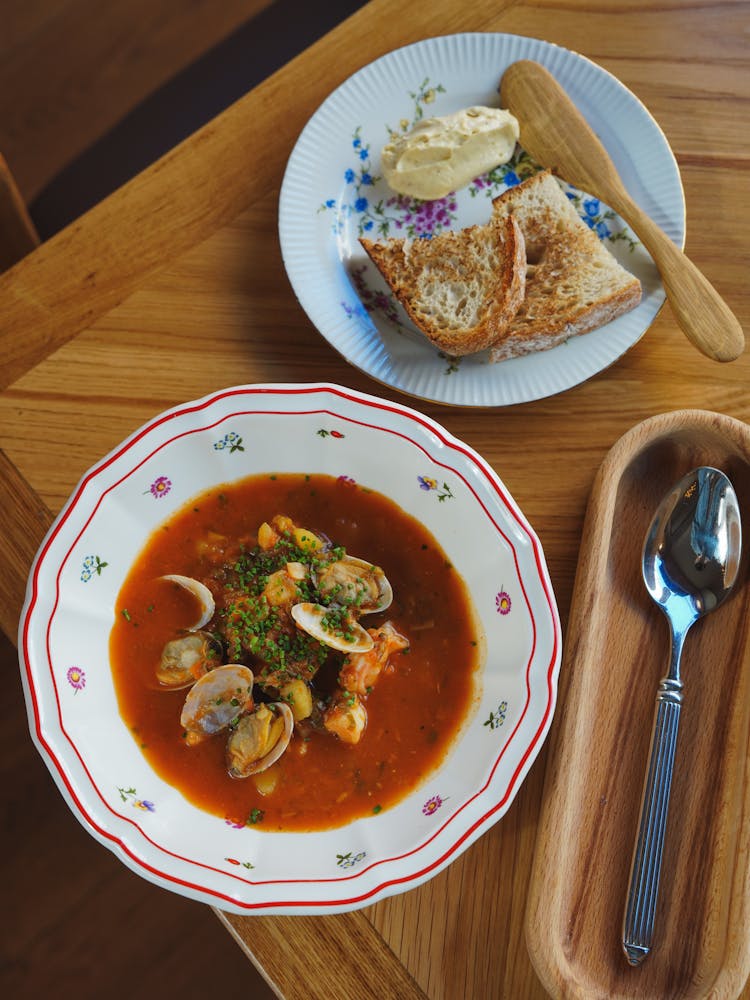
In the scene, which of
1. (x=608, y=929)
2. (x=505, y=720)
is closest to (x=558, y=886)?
(x=608, y=929)

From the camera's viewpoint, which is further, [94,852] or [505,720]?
[94,852]

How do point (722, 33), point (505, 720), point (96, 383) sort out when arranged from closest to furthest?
point (505, 720) < point (96, 383) < point (722, 33)

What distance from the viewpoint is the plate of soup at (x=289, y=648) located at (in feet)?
4.52

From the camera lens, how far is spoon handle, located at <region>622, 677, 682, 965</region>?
145cm

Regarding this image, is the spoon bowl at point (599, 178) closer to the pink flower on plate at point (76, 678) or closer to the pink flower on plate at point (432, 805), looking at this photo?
the pink flower on plate at point (432, 805)

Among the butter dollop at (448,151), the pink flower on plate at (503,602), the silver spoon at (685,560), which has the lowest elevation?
the silver spoon at (685,560)

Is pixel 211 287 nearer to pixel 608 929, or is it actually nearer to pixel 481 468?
pixel 481 468

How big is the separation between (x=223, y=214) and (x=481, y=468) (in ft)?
2.43

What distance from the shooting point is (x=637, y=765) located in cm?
153

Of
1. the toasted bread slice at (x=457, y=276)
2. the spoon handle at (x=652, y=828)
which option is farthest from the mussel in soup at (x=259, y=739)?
the toasted bread slice at (x=457, y=276)

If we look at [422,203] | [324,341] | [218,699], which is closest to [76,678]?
[218,699]

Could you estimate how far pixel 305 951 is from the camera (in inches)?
59.7

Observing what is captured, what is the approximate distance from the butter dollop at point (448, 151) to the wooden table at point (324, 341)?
0.21 meters

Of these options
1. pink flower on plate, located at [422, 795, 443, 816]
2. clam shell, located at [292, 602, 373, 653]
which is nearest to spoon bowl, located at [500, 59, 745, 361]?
clam shell, located at [292, 602, 373, 653]
